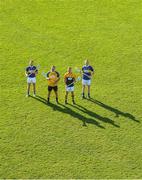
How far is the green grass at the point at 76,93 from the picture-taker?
66.6 feet

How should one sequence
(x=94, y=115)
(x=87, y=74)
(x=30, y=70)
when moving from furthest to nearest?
(x=87, y=74) → (x=30, y=70) → (x=94, y=115)

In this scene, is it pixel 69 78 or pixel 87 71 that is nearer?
pixel 69 78

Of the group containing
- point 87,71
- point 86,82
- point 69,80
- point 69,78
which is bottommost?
point 86,82

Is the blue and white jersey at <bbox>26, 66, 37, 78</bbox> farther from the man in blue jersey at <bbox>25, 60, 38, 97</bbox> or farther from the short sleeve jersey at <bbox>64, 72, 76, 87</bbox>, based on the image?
the short sleeve jersey at <bbox>64, 72, 76, 87</bbox>

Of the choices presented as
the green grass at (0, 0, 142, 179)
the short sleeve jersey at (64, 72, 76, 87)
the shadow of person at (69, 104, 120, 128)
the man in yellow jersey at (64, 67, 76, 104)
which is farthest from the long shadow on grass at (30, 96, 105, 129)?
the short sleeve jersey at (64, 72, 76, 87)

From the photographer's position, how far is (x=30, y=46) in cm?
2966

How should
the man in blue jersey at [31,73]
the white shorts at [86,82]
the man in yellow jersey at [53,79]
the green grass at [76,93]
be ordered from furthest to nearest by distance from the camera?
the white shorts at [86,82]
the man in blue jersey at [31,73]
the man in yellow jersey at [53,79]
the green grass at [76,93]

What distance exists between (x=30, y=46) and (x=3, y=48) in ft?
5.78

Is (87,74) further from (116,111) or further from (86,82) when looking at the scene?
(116,111)

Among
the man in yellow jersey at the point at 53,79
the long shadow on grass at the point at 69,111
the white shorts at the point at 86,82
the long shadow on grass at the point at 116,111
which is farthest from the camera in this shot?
the white shorts at the point at 86,82

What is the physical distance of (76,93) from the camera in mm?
25297

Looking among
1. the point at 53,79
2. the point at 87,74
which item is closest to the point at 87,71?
the point at 87,74

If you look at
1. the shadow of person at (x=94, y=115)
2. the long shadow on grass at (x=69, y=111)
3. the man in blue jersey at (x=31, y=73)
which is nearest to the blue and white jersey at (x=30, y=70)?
the man in blue jersey at (x=31, y=73)

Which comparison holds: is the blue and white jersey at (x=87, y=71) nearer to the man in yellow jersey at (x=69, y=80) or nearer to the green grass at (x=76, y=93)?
the man in yellow jersey at (x=69, y=80)
